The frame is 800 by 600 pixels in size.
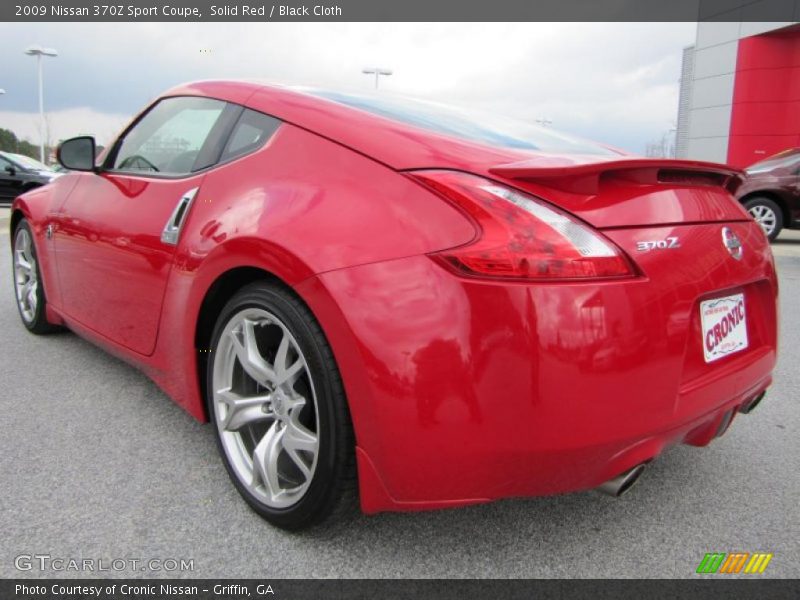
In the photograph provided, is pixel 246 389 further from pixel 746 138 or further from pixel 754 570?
pixel 746 138

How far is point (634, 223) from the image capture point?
159 centimetres

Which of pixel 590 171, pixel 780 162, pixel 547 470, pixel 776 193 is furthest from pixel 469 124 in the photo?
pixel 780 162

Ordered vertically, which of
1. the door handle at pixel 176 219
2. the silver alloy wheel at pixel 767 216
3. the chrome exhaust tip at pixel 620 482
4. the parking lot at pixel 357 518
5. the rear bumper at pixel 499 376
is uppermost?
the door handle at pixel 176 219

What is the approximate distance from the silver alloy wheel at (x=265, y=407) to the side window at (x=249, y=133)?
1.87ft

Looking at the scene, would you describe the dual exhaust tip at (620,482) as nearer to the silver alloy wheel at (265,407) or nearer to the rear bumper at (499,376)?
the rear bumper at (499,376)

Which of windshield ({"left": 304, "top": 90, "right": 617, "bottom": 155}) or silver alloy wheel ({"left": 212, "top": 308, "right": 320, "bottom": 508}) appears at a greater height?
Answer: windshield ({"left": 304, "top": 90, "right": 617, "bottom": 155})

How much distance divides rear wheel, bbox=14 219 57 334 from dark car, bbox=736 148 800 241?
9.51m

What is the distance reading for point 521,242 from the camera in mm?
1467

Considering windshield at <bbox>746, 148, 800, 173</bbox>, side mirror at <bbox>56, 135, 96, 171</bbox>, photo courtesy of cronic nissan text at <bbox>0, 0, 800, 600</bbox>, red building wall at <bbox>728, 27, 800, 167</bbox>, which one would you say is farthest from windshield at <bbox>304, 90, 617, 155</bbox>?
red building wall at <bbox>728, 27, 800, 167</bbox>

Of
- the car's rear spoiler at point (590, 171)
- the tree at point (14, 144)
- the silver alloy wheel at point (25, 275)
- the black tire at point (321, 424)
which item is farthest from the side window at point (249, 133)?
the tree at point (14, 144)

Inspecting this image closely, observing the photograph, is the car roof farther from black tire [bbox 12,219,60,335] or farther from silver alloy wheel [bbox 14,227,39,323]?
silver alloy wheel [bbox 14,227,39,323]

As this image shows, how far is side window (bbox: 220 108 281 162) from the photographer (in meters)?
2.05

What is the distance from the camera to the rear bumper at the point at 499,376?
142 cm

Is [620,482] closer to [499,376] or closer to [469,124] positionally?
[499,376]
